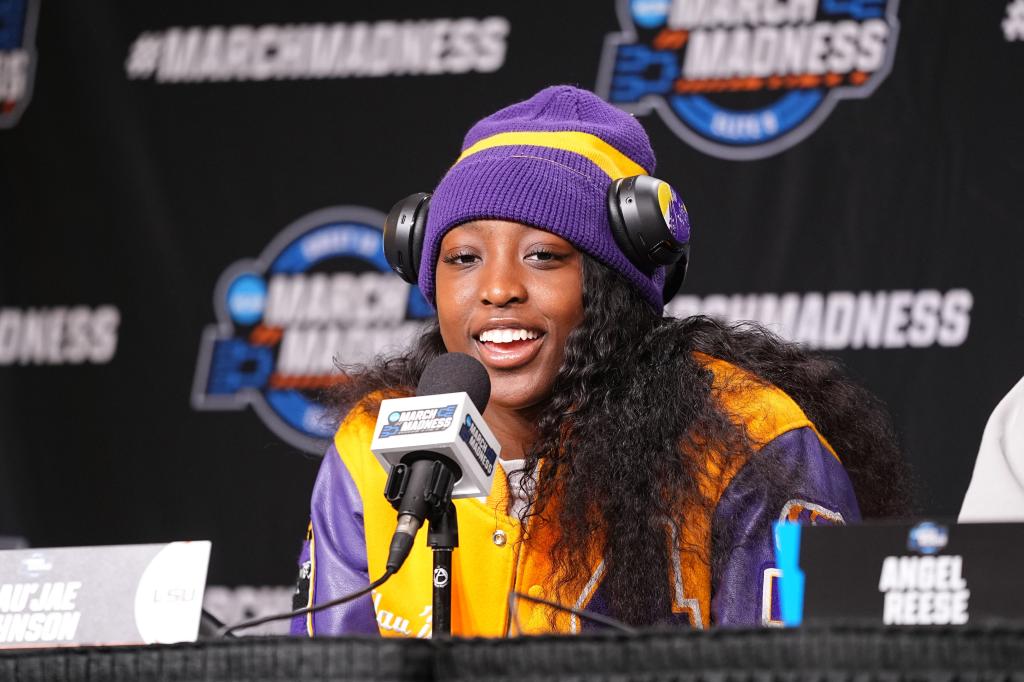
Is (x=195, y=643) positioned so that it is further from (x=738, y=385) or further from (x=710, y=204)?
(x=710, y=204)

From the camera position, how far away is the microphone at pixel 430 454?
117 centimetres

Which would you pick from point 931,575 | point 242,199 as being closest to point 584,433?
point 931,575

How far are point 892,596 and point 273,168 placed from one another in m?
2.33

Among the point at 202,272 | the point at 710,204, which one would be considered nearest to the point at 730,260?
the point at 710,204

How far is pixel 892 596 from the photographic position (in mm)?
944

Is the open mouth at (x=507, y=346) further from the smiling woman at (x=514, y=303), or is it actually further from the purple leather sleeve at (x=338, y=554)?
the purple leather sleeve at (x=338, y=554)

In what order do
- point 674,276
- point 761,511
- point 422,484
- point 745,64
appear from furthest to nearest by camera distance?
1. point 745,64
2. point 674,276
3. point 761,511
4. point 422,484

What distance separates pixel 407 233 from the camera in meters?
1.99

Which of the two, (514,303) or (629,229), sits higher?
(629,229)

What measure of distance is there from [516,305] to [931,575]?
973 millimetres

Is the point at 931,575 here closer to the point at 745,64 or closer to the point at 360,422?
the point at 360,422

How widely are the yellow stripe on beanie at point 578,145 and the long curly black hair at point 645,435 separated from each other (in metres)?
0.15

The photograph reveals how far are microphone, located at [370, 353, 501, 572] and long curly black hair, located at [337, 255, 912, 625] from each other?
0.55 metres

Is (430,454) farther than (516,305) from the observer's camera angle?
No
